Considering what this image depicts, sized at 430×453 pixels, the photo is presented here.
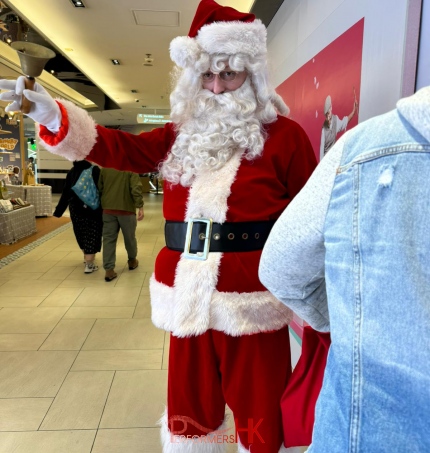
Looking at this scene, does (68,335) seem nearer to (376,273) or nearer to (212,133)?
(212,133)

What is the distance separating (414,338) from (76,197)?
425 cm

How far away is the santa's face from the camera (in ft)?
4.84

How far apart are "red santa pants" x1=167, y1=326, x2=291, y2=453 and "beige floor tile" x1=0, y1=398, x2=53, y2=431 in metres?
0.99

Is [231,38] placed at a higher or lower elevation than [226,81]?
higher

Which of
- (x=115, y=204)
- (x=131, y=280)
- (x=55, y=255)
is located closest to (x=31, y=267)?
(x=55, y=255)

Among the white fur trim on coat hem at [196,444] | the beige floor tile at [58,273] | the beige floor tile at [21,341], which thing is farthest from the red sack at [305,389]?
the beige floor tile at [58,273]

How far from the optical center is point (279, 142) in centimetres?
144

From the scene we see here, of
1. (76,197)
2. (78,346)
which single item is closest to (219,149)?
(78,346)

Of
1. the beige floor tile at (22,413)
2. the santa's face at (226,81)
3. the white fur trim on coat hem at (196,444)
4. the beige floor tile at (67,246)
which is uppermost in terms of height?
the santa's face at (226,81)

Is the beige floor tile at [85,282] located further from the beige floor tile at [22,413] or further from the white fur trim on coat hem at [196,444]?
the white fur trim on coat hem at [196,444]

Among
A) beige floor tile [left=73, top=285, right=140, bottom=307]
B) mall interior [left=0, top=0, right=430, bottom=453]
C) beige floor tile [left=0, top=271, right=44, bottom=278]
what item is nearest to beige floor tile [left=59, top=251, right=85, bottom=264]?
mall interior [left=0, top=0, right=430, bottom=453]

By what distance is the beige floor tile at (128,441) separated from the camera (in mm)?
1860

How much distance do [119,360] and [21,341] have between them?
A: 0.84 meters

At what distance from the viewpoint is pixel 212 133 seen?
144 cm
